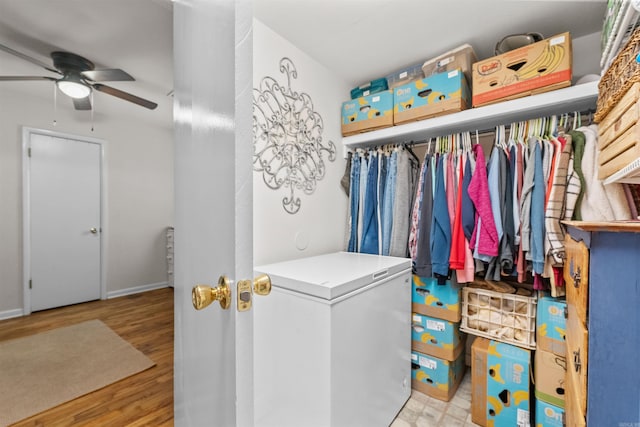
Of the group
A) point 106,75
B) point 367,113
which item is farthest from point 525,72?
point 106,75

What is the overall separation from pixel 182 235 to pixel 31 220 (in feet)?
11.0

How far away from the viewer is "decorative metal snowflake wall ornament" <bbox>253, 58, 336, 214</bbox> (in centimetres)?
154

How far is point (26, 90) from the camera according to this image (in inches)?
111

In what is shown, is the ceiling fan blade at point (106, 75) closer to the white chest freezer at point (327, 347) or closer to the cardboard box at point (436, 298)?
the white chest freezer at point (327, 347)

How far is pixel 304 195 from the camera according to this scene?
1812 millimetres

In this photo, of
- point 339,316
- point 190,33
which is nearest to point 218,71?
point 190,33

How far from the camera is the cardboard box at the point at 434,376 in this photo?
165 cm

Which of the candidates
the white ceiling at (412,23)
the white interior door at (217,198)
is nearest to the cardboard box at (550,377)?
the white interior door at (217,198)

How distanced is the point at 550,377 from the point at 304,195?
63.2 inches

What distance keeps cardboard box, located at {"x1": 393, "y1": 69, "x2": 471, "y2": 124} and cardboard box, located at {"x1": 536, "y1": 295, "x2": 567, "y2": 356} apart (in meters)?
1.14

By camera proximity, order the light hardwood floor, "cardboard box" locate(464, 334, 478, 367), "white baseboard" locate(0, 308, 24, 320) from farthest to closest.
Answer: "white baseboard" locate(0, 308, 24, 320), "cardboard box" locate(464, 334, 478, 367), the light hardwood floor

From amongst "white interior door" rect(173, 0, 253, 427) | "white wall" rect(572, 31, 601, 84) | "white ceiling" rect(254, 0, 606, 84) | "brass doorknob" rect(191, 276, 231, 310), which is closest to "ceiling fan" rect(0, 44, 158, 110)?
"white ceiling" rect(254, 0, 606, 84)

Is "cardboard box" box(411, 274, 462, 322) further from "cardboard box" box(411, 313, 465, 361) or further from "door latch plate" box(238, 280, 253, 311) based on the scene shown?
"door latch plate" box(238, 280, 253, 311)

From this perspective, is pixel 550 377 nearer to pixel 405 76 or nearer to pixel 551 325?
pixel 551 325
